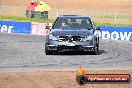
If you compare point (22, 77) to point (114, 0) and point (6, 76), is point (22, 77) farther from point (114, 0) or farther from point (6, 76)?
point (114, 0)

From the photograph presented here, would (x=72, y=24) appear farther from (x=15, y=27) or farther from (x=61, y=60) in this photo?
(x=15, y=27)

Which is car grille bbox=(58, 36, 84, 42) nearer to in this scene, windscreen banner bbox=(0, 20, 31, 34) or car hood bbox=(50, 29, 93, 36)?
car hood bbox=(50, 29, 93, 36)

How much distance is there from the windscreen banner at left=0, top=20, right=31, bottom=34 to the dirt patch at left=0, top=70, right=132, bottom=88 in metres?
24.7

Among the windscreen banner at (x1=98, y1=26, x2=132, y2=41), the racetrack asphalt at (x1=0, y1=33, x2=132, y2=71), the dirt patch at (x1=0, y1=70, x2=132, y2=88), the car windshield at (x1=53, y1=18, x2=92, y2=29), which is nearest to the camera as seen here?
the dirt patch at (x1=0, y1=70, x2=132, y2=88)

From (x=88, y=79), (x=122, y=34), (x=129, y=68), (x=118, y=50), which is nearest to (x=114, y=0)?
(x=122, y=34)

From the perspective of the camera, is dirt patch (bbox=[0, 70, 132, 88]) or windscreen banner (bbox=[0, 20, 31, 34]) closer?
dirt patch (bbox=[0, 70, 132, 88])

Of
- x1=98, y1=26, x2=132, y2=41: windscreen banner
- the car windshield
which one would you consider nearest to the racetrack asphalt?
the car windshield

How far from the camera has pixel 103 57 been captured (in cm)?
2147

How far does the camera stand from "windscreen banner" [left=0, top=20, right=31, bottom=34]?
40.3 m

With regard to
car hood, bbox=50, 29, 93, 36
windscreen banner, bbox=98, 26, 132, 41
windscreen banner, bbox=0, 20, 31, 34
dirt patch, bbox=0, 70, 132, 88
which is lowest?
windscreen banner, bbox=0, 20, 31, 34

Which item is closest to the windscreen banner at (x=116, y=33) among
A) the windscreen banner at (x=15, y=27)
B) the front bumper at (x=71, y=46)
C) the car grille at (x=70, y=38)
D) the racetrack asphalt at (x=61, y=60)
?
the windscreen banner at (x=15, y=27)

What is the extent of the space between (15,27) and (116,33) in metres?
9.96

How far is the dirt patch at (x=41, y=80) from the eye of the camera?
13.2 meters

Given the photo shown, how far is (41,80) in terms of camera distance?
14117 mm
